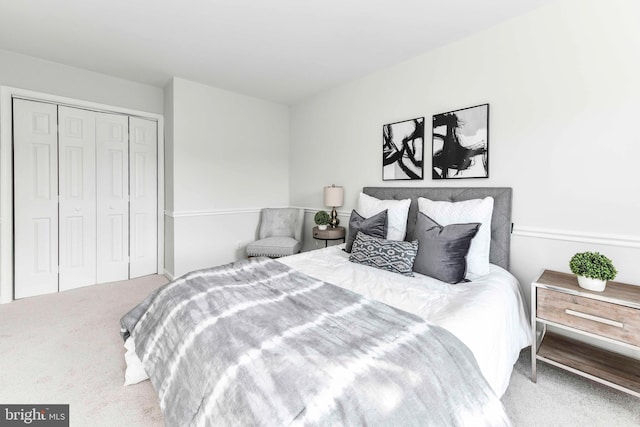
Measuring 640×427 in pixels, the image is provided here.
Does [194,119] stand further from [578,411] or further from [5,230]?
[578,411]

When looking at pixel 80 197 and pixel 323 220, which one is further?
pixel 323 220

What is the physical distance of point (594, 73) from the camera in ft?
6.14

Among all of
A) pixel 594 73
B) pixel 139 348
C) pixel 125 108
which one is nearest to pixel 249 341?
pixel 139 348

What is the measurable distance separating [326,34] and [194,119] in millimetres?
2038

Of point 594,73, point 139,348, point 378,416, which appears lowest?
point 139,348

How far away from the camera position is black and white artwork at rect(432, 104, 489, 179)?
236cm

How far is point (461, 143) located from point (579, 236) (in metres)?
1.09

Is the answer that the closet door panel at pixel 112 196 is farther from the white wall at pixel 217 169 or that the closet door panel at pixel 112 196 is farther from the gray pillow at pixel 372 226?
the gray pillow at pixel 372 226

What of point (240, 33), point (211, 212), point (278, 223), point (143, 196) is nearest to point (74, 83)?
point (143, 196)

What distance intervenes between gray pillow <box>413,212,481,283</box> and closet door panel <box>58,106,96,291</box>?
3.71 meters

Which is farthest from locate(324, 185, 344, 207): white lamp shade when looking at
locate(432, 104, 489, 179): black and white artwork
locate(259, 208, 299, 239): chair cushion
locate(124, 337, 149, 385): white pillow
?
locate(124, 337, 149, 385): white pillow

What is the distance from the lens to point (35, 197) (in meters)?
3.04

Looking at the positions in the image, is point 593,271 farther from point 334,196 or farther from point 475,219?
point 334,196

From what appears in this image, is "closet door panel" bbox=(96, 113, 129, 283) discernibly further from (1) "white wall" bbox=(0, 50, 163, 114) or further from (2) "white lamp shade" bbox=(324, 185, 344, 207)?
(2) "white lamp shade" bbox=(324, 185, 344, 207)
